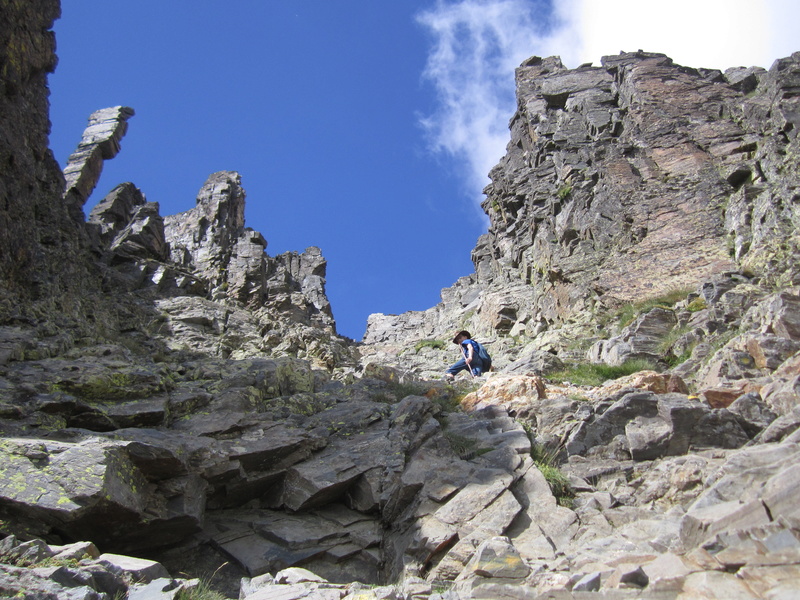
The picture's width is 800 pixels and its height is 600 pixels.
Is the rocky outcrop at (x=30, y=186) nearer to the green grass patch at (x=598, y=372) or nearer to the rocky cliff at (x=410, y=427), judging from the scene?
the rocky cliff at (x=410, y=427)

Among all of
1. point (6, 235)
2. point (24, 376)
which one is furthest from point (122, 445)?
point (6, 235)

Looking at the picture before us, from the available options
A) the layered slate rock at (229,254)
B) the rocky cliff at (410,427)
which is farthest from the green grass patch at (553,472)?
the layered slate rock at (229,254)

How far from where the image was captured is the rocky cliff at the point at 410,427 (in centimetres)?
568

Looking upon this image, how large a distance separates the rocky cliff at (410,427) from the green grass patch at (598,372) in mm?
93

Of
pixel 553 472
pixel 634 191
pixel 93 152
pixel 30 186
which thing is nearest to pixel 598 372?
pixel 553 472

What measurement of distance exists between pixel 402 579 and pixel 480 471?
6.66 ft

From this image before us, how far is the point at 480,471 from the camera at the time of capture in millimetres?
8148

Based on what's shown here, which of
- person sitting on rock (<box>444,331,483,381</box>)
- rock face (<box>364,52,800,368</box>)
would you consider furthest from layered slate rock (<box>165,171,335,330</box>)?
person sitting on rock (<box>444,331,483,381</box>)

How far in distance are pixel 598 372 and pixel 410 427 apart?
19.5ft

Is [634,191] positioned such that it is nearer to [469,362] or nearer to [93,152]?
[469,362]

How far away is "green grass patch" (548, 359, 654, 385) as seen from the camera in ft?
43.7

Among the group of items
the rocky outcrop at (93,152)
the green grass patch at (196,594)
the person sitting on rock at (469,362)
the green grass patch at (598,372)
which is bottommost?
Answer: the green grass patch at (196,594)

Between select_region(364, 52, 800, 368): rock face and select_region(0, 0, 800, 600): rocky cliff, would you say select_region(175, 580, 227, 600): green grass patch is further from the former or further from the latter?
select_region(364, 52, 800, 368): rock face

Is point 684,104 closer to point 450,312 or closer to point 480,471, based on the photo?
point 450,312
